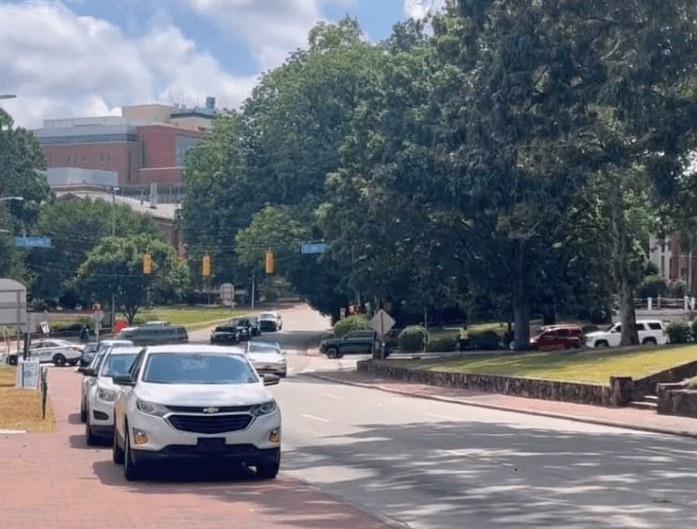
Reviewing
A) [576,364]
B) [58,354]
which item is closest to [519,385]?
[576,364]

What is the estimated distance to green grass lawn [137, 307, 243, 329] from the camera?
110250 millimetres

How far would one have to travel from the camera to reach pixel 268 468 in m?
18.3

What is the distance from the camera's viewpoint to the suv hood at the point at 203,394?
57.3 ft

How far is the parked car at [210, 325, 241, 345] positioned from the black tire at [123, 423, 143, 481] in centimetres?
6315

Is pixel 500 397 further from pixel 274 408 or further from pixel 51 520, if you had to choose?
pixel 51 520

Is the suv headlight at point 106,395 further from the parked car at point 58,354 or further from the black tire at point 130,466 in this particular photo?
the parked car at point 58,354

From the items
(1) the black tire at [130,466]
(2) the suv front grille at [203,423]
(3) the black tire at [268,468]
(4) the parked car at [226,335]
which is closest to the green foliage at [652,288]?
(4) the parked car at [226,335]

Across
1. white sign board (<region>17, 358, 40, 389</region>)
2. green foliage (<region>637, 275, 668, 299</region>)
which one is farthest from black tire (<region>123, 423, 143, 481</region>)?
green foliage (<region>637, 275, 668, 299</region>)

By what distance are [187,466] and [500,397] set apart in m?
23.2

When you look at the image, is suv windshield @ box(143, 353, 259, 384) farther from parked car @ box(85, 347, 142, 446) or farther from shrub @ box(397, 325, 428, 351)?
shrub @ box(397, 325, 428, 351)

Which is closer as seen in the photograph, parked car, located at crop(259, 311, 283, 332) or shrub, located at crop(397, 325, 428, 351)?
shrub, located at crop(397, 325, 428, 351)

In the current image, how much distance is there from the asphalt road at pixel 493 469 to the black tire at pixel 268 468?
58 cm

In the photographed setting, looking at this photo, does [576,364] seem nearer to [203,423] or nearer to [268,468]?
[268,468]

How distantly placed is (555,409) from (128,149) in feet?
499
